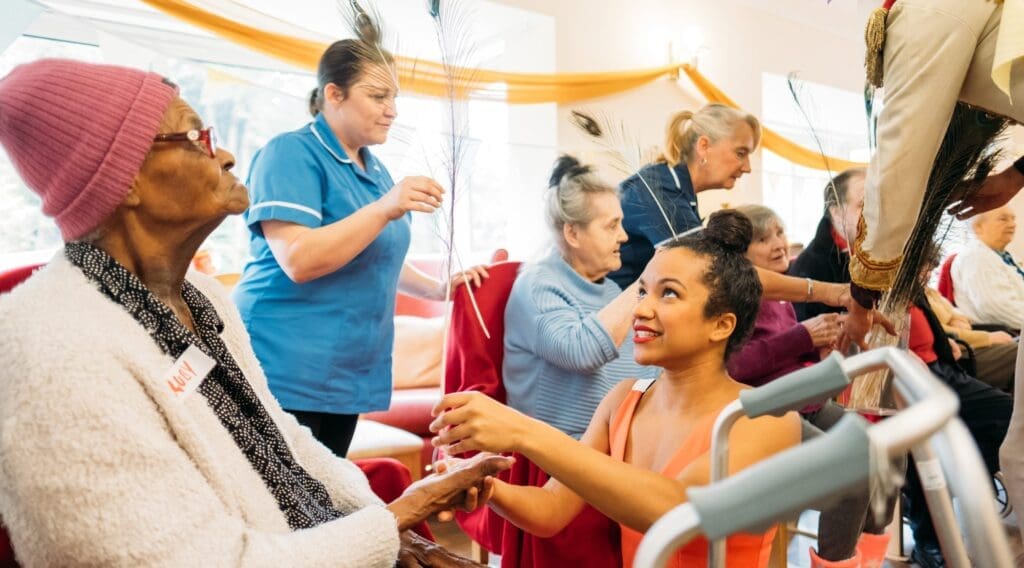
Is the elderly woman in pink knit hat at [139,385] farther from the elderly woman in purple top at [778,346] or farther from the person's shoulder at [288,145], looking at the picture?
the elderly woman in purple top at [778,346]

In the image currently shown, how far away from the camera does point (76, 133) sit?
104 centimetres

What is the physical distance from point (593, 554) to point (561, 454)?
48cm

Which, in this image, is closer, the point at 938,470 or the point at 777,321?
the point at 938,470

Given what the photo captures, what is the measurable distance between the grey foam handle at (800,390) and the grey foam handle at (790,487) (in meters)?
0.29

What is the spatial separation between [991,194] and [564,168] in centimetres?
113

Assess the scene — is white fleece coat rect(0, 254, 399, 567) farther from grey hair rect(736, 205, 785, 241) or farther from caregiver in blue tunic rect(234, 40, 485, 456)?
grey hair rect(736, 205, 785, 241)

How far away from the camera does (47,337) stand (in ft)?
2.98

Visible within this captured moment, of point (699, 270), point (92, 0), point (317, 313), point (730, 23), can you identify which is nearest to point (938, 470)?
point (699, 270)

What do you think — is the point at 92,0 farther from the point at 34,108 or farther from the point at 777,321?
the point at 777,321

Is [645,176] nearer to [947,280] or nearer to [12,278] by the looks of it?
[12,278]

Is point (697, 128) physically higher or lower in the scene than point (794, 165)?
higher

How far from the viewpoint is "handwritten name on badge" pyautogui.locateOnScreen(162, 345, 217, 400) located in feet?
3.41

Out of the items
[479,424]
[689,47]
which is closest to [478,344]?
[479,424]

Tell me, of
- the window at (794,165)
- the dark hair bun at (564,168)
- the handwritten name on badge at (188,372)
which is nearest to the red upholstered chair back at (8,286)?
the handwritten name on badge at (188,372)
